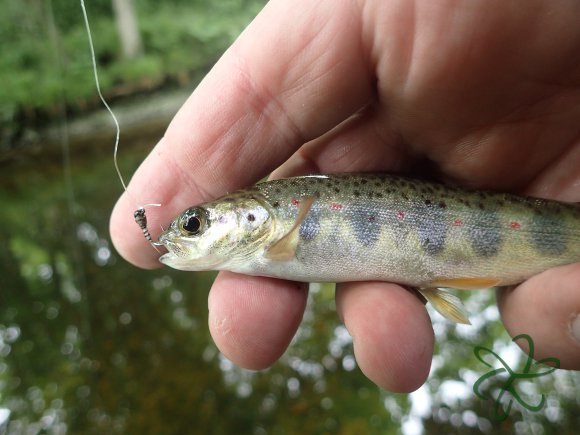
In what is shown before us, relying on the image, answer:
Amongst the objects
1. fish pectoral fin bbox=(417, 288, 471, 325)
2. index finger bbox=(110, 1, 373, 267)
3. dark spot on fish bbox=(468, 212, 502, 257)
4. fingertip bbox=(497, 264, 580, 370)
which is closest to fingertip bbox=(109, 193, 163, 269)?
index finger bbox=(110, 1, 373, 267)

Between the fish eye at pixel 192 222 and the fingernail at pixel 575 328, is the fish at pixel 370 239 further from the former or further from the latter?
the fingernail at pixel 575 328

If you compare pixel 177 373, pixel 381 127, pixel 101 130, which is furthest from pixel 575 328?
pixel 101 130

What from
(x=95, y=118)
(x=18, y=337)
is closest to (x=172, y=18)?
(x=95, y=118)

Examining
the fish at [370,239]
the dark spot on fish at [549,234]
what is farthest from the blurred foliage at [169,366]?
the dark spot on fish at [549,234]

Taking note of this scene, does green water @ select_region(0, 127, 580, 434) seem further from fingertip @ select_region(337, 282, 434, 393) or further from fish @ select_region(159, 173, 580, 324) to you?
fingertip @ select_region(337, 282, 434, 393)

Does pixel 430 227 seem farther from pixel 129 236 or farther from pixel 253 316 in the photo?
pixel 129 236
